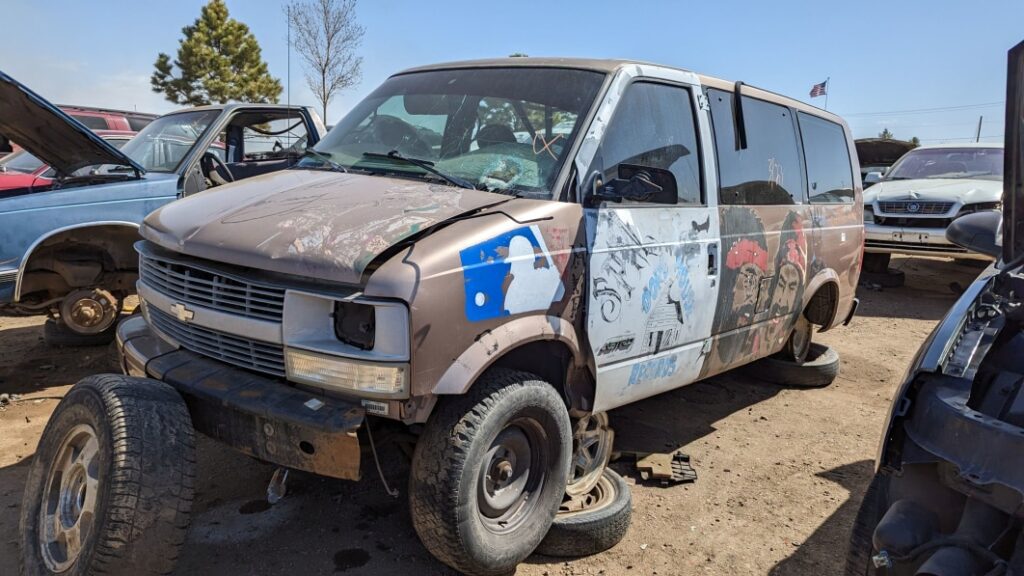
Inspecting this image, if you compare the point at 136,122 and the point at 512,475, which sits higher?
the point at 136,122

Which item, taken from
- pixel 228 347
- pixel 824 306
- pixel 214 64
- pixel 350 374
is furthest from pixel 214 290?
pixel 214 64

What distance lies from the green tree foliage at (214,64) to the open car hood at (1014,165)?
35.0m

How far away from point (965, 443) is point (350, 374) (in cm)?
196

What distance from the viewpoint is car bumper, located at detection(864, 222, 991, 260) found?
918cm

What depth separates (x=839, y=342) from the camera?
7.39 m

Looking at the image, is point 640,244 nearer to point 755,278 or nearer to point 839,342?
point 755,278

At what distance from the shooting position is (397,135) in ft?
12.1

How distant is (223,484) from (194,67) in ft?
116

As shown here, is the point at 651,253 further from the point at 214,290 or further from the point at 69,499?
the point at 69,499

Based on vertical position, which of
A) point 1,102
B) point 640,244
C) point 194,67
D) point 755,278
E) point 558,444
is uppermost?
point 194,67

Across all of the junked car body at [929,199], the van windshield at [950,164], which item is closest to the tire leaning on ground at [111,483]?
the junked car body at [929,199]

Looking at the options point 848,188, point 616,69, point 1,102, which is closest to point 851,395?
point 848,188

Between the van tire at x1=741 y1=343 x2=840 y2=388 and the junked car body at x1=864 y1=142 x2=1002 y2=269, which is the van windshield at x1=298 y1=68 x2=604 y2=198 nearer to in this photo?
the van tire at x1=741 y1=343 x2=840 y2=388

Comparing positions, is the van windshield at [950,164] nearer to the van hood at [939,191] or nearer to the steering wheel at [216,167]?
the van hood at [939,191]
